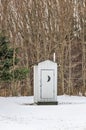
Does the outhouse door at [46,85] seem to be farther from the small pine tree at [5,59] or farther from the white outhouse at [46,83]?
the small pine tree at [5,59]

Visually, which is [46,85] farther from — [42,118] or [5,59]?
[42,118]

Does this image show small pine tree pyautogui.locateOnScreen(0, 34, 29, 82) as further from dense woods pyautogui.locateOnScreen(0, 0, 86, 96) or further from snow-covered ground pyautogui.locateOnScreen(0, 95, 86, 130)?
dense woods pyautogui.locateOnScreen(0, 0, 86, 96)

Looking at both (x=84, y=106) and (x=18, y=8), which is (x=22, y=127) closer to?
(x=84, y=106)

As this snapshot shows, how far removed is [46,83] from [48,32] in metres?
8.72

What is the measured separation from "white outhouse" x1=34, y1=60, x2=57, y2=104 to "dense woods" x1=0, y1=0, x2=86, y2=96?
257 inches

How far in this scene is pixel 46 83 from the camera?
52.5 ft

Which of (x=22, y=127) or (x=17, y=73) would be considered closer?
(x=22, y=127)

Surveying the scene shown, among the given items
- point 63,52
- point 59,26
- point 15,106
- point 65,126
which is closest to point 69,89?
point 63,52

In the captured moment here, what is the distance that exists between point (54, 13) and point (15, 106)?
34.4 feet

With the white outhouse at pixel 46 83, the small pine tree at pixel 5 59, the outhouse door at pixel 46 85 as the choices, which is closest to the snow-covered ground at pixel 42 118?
the small pine tree at pixel 5 59

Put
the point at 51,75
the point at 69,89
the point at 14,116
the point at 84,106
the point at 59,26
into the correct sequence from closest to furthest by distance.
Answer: the point at 14,116 → the point at 84,106 → the point at 51,75 → the point at 69,89 → the point at 59,26

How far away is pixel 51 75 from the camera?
1603 centimetres

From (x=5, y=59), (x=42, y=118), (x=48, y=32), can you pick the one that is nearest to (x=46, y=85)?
(x=5, y=59)

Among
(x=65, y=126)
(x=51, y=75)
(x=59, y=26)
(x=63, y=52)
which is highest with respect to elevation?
(x=59, y=26)
